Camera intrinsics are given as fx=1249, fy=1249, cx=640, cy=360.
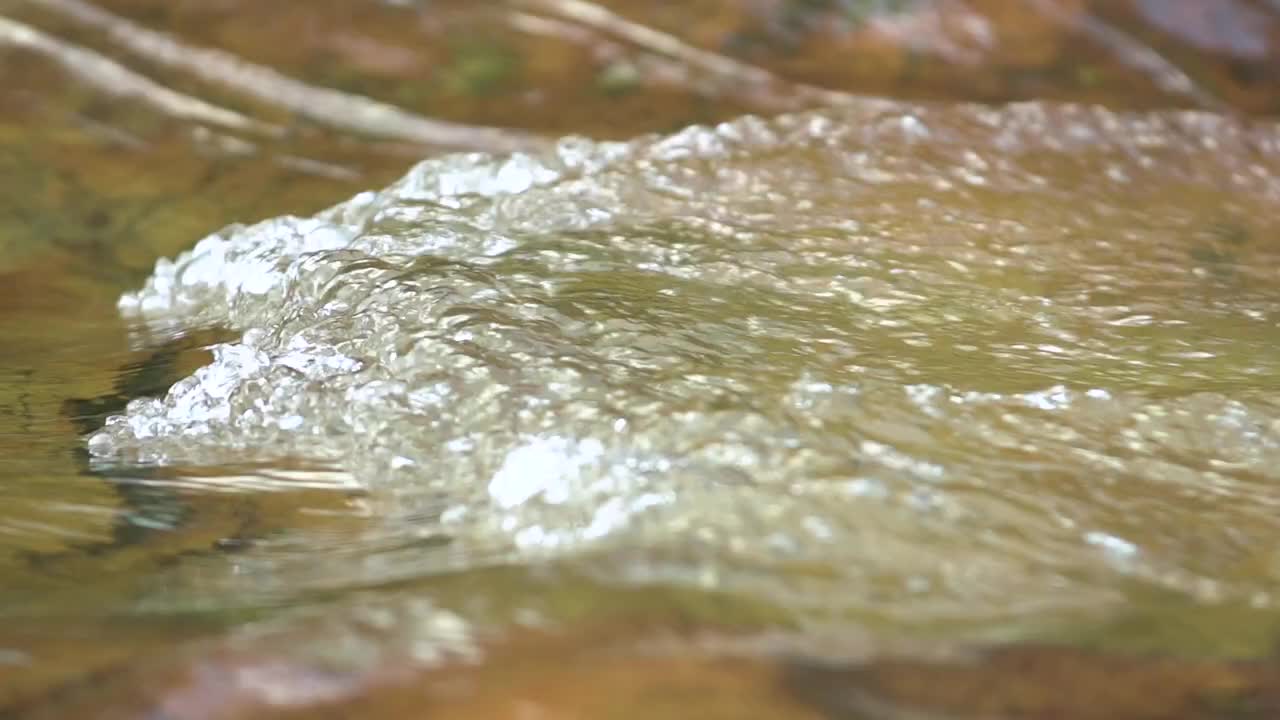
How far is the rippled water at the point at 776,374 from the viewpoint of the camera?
0.89 m

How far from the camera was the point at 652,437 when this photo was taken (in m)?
1.04

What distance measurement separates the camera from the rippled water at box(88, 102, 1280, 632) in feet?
2.92

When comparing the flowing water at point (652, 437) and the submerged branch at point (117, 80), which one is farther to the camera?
the submerged branch at point (117, 80)

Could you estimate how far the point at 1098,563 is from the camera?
88 centimetres

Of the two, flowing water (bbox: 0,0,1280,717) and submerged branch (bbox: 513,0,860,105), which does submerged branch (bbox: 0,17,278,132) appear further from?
submerged branch (bbox: 513,0,860,105)

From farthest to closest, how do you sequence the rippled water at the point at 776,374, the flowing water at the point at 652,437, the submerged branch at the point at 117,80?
the submerged branch at the point at 117,80 → the rippled water at the point at 776,374 → the flowing water at the point at 652,437

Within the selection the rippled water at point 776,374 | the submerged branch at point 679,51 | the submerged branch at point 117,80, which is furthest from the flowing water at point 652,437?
the submerged branch at point 679,51

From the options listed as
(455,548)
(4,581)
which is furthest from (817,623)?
(4,581)

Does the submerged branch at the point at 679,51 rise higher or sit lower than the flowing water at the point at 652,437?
higher

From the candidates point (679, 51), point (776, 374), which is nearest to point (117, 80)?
point (679, 51)

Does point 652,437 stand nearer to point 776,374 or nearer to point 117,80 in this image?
point 776,374

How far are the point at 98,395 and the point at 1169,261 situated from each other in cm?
137

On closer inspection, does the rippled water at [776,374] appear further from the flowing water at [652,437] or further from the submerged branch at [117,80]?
the submerged branch at [117,80]

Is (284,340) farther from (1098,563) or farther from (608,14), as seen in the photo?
(608,14)
